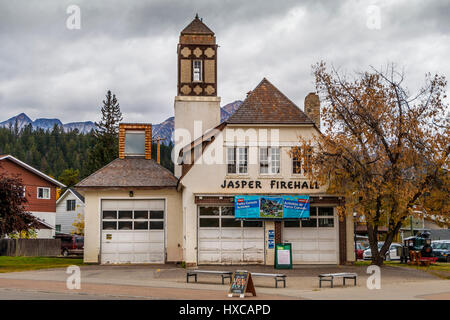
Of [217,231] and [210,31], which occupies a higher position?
[210,31]

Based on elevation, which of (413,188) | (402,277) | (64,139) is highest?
(64,139)

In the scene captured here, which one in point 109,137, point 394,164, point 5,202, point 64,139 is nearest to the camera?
point 394,164

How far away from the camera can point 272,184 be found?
26641 mm

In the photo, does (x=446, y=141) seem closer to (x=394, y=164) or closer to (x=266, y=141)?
(x=394, y=164)

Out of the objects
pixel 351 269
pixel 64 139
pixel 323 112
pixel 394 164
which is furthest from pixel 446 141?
pixel 64 139

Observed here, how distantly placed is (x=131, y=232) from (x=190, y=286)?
454 inches

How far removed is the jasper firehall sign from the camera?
26.5m

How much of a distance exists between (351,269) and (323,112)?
6.86m

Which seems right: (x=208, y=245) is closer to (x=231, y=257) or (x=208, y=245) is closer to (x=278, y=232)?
(x=231, y=257)

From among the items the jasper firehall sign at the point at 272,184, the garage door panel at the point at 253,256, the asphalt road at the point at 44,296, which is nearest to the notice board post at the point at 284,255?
A: the garage door panel at the point at 253,256

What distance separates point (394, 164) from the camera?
2386cm

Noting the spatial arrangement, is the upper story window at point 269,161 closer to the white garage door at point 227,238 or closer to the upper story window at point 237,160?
the upper story window at point 237,160

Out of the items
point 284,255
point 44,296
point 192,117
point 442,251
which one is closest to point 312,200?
point 284,255

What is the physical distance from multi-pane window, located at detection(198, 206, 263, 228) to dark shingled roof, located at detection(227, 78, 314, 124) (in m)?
4.10
